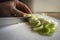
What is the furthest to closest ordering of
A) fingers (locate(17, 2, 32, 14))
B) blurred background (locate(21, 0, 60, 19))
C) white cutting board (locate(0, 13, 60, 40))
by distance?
blurred background (locate(21, 0, 60, 19)) < fingers (locate(17, 2, 32, 14)) < white cutting board (locate(0, 13, 60, 40))

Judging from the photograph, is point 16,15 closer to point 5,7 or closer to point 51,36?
point 5,7


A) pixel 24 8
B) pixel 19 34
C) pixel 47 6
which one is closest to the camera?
pixel 19 34

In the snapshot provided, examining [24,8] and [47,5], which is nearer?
[24,8]

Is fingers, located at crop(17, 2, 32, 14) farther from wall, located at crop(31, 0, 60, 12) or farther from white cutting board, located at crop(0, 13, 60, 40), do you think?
wall, located at crop(31, 0, 60, 12)

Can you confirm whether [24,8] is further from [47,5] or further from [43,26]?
[47,5]

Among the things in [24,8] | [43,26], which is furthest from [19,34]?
[24,8]

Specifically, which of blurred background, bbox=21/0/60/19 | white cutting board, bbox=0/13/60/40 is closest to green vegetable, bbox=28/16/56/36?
white cutting board, bbox=0/13/60/40

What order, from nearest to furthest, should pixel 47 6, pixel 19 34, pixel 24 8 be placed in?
pixel 19 34, pixel 24 8, pixel 47 6

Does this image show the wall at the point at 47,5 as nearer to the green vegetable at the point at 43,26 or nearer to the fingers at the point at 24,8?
the fingers at the point at 24,8

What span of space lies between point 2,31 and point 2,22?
4 centimetres

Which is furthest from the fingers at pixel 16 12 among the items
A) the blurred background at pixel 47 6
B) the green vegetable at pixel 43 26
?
the blurred background at pixel 47 6

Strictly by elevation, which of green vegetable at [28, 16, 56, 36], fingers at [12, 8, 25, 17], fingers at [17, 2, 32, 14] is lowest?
green vegetable at [28, 16, 56, 36]

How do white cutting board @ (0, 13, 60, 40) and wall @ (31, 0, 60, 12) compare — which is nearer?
white cutting board @ (0, 13, 60, 40)

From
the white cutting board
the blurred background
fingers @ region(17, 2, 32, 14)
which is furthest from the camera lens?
the blurred background
